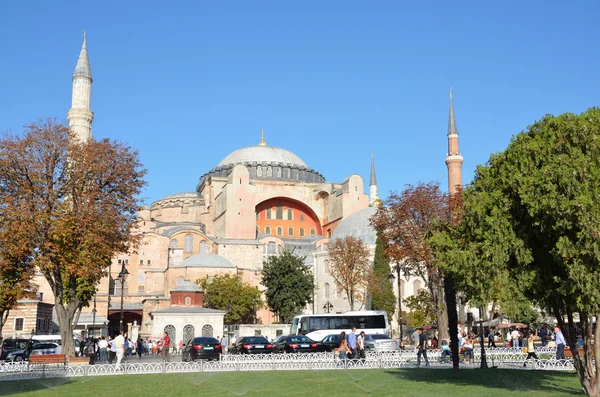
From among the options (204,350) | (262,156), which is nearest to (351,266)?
(204,350)

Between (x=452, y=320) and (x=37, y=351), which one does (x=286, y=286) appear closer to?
(x=37, y=351)

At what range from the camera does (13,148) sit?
2155 centimetres

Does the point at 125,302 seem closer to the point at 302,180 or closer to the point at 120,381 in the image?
the point at 302,180

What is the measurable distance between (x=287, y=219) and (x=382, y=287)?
2240cm

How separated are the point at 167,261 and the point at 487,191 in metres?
43.7

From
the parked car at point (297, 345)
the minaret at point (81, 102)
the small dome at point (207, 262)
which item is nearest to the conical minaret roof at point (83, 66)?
the minaret at point (81, 102)

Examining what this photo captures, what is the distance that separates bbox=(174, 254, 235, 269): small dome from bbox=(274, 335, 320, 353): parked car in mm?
23905

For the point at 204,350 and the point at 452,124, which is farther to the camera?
the point at 452,124

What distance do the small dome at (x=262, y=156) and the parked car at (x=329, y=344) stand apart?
44.9m

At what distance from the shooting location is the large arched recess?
65375mm

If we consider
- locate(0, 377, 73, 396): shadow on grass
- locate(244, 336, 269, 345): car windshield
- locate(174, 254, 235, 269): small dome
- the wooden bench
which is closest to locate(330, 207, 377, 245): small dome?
locate(174, 254, 235, 269): small dome

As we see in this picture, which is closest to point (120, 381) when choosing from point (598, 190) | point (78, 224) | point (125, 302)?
point (78, 224)

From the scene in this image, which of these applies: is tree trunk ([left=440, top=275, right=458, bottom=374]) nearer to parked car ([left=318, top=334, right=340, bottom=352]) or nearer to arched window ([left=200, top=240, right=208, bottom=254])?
parked car ([left=318, top=334, right=340, bottom=352])

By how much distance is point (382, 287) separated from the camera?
45.7 meters
